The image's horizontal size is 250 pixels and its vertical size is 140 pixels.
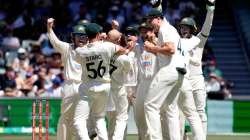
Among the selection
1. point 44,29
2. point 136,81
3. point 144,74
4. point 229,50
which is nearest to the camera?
point 144,74

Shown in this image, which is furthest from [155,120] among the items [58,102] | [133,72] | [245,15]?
[245,15]

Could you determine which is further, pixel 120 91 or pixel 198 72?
pixel 198 72

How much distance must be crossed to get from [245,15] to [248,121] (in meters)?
8.02

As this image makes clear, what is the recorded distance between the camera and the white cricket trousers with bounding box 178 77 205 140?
17.3 meters

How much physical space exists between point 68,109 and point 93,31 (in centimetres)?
174

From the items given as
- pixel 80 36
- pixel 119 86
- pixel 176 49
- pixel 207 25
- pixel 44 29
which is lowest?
pixel 119 86

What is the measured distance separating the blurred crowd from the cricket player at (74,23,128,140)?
9737 mm

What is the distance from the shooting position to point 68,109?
1742cm

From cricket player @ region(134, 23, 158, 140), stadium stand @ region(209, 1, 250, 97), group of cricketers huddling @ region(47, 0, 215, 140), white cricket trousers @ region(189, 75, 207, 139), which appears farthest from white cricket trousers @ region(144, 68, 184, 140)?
stadium stand @ region(209, 1, 250, 97)

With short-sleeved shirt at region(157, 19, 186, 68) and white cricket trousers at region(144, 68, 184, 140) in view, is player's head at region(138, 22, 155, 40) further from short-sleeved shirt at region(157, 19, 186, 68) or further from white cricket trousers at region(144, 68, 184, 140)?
white cricket trousers at region(144, 68, 184, 140)

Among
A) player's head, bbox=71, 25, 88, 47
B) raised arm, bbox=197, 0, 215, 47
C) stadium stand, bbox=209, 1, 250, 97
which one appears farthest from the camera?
stadium stand, bbox=209, 1, 250, 97

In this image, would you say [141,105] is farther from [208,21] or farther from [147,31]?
[208,21]

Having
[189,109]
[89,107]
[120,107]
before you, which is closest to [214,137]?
[120,107]

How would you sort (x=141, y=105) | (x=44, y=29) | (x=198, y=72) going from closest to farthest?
(x=141, y=105) → (x=198, y=72) → (x=44, y=29)
